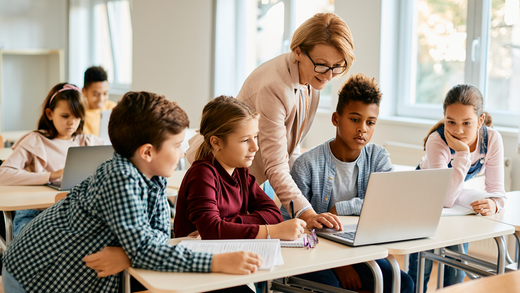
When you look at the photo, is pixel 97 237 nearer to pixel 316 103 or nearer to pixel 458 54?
pixel 316 103

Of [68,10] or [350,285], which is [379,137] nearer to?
[350,285]

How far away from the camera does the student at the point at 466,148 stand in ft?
6.29

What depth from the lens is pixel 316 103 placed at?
1946 millimetres

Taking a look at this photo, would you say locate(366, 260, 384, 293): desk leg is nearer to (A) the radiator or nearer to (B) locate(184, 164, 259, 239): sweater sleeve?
(B) locate(184, 164, 259, 239): sweater sleeve

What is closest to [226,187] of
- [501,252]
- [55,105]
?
[501,252]

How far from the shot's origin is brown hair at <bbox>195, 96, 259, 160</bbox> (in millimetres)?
1550

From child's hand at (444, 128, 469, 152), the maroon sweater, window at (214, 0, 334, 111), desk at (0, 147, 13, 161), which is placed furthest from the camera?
window at (214, 0, 334, 111)

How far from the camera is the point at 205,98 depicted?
17.4ft

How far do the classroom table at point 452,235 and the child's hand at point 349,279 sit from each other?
5.8 inches

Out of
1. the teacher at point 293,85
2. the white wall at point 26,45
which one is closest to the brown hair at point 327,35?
the teacher at point 293,85

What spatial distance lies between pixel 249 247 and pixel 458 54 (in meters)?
2.76

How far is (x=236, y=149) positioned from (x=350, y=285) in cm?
60

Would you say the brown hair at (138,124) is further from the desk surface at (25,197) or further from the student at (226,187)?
the desk surface at (25,197)

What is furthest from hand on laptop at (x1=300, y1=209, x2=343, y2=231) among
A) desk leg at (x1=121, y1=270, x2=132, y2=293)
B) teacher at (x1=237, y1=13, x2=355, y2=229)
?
desk leg at (x1=121, y1=270, x2=132, y2=293)
